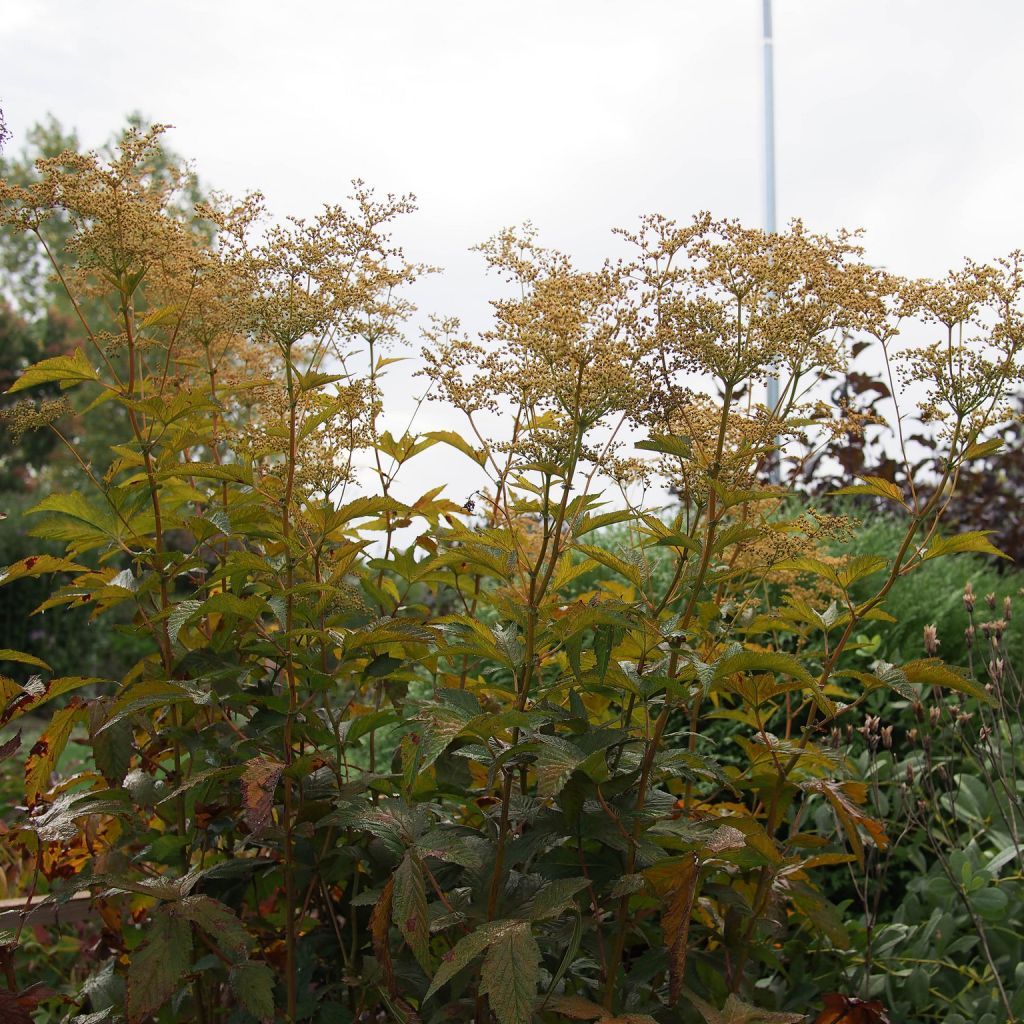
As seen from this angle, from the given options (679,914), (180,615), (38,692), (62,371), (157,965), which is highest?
(62,371)

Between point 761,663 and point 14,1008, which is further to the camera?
point 14,1008

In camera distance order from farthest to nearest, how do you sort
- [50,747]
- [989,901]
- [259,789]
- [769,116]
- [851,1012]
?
[769,116] → [989,901] → [851,1012] → [50,747] → [259,789]

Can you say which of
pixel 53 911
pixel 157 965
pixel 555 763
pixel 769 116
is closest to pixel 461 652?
pixel 555 763

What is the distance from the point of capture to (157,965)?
5.95 feet

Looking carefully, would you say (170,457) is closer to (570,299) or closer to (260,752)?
(260,752)

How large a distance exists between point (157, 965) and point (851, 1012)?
149 cm

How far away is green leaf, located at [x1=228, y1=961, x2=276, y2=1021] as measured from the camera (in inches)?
74.5

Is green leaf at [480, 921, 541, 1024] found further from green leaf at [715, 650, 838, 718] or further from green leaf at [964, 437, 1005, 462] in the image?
green leaf at [964, 437, 1005, 462]

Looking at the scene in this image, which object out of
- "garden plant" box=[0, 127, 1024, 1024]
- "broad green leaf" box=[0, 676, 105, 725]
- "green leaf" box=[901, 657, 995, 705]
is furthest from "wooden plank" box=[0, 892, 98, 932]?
"green leaf" box=[901, 657, 995, 705]

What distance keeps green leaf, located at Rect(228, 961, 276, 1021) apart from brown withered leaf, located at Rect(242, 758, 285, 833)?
11.8 inches

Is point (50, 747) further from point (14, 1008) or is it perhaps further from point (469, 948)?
point (469, 948)

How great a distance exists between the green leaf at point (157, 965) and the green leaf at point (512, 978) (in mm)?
584

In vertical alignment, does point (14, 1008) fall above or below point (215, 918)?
below

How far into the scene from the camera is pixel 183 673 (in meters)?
2.39
